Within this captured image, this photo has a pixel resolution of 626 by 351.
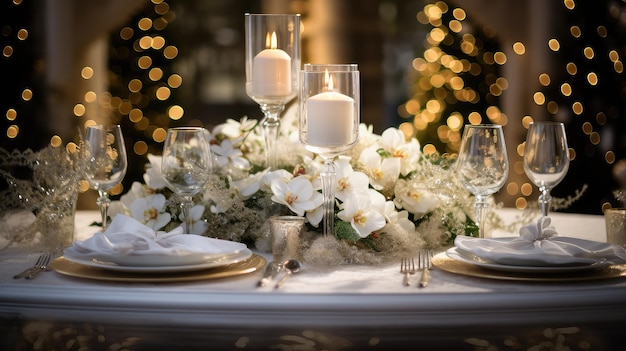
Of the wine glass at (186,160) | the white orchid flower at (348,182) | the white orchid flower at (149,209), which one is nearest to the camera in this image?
the wine glass at (186,160)

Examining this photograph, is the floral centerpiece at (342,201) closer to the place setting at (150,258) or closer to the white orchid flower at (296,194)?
the white orchid flower at (296,194)

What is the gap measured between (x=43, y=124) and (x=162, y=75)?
0.70 meters

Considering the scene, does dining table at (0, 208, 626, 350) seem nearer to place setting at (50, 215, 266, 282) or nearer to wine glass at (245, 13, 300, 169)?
place setting at (50, 215, 266, 282)

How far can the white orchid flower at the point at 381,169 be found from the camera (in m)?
1.92

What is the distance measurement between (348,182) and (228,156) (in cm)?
35

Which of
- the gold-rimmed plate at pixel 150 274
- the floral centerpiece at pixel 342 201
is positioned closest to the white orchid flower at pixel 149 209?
the floral centerpiece at pixel 342 201

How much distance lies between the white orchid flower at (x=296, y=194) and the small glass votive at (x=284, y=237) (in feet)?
0.47

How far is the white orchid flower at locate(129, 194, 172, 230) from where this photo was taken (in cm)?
191

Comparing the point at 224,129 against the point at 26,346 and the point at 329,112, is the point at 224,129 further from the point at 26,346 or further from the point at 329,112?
the point at 26,346

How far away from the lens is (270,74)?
6.61 ft

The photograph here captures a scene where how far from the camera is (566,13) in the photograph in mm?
4223

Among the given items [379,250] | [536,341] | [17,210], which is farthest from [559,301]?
[17,210]

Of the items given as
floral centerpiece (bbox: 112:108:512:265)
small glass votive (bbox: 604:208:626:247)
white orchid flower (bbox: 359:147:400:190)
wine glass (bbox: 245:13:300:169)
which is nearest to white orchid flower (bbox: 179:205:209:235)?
floral centerpiece (bbox: 112:108:512:265)

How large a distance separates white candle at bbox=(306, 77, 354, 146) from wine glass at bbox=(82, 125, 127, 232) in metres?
0.41
